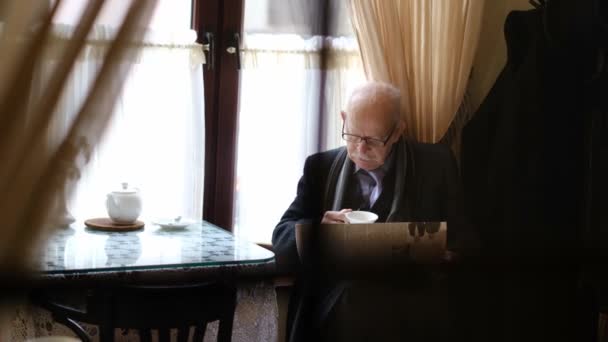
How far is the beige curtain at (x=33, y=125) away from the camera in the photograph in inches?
8.9

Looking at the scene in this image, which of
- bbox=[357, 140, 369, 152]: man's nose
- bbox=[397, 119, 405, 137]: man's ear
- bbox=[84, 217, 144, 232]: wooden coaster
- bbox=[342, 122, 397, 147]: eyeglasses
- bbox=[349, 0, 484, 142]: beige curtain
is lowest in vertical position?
bbox=[84, 217, 144, 232]: wooden coaster

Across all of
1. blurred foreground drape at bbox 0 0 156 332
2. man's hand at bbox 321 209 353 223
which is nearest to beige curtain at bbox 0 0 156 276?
blurred foreground drape at bbox 0 0 156 332

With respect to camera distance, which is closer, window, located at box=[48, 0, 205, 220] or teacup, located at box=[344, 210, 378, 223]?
teacup, located at box=[344, 210, 378, 223]

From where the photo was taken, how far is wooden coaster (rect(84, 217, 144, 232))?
1366mm

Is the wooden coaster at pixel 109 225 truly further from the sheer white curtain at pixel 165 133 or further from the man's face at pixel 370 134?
the man's face at pixel 370 134

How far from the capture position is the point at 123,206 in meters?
1.41

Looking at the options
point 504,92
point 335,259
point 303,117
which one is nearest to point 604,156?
point 335,259

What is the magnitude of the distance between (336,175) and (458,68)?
0.53 m

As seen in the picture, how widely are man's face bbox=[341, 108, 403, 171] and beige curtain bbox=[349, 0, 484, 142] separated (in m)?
0.12

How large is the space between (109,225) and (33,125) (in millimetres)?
1200

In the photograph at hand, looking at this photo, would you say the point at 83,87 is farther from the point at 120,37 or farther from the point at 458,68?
the point at 458,68

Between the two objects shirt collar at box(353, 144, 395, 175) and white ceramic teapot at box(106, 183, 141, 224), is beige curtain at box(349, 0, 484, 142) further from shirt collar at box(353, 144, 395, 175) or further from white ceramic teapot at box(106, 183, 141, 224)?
white ceramic teapot at box(106, 183, 141, 224)

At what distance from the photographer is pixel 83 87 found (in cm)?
25

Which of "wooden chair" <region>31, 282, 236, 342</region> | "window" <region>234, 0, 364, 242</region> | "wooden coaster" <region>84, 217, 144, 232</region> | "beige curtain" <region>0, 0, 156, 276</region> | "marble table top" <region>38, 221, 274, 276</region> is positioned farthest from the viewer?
"window" <region>234, 0, 364, 242</region>
